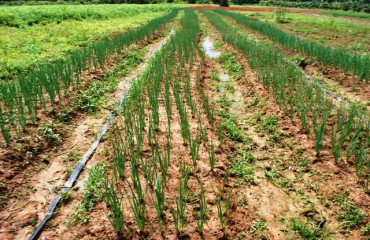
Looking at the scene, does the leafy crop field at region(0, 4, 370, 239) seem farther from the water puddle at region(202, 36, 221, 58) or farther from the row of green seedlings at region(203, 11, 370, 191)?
the water puddle at region(202, 36, 221, 58)

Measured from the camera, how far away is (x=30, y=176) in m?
2.97

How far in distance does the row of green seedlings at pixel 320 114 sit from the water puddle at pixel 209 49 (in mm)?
1527

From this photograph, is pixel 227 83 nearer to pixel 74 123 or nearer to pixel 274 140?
pixel 274 140

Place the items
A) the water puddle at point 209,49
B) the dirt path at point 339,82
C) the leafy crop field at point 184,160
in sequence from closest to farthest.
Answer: the leafy crop field at point 184,160, the dirt path at point 339,82, the water puddle at point 209,49

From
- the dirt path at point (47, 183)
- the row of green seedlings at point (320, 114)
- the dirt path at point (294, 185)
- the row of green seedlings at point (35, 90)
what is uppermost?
the row of green seedlings at point (35, 90)

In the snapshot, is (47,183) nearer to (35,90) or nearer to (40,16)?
(35,90)

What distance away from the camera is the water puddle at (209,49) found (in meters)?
8.83

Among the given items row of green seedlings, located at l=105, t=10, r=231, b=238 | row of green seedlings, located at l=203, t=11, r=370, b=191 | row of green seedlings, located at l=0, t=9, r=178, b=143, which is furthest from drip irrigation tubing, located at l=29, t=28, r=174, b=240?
row of green seedlings, located at l=203, t=11, r=370, b=191

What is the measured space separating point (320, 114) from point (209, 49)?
20.3 ft

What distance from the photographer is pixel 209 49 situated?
9711mm

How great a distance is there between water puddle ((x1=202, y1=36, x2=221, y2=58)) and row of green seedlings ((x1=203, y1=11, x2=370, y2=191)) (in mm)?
1527

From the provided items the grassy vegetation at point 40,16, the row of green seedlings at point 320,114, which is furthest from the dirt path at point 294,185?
the grassy vegetation at point 40,16

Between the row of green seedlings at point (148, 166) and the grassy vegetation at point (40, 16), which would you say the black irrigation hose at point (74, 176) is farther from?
the grassy vegetation at point (40, 16)

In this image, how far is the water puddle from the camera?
8.83 metres
